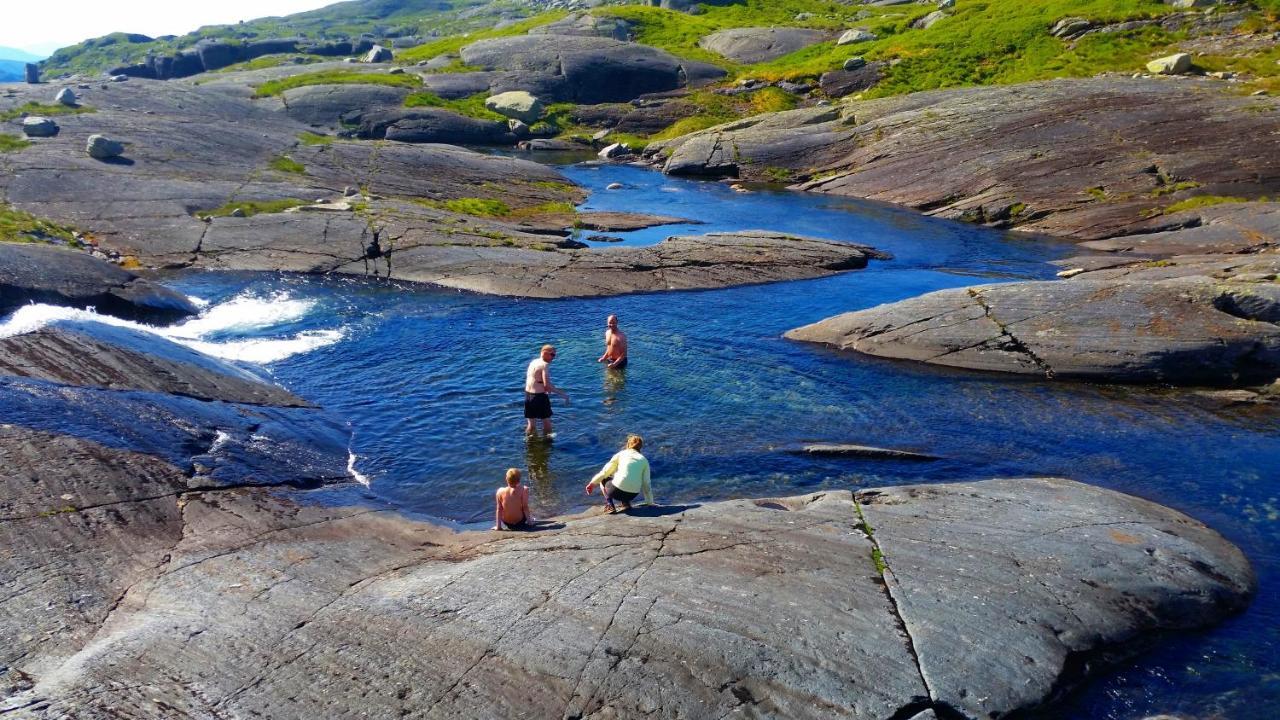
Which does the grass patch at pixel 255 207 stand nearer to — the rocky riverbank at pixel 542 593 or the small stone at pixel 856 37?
the rocky riverbank at pixel 542 593

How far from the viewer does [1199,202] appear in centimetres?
4141

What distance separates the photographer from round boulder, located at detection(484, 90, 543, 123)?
259 feet

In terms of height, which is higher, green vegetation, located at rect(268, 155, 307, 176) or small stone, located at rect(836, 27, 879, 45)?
small stone, located at rect(836, 27, 879, 45)

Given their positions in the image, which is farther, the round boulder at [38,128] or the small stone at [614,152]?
the small stone at [614,152]

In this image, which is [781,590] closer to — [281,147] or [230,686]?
[230,686]

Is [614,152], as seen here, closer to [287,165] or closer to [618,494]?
[287,165]

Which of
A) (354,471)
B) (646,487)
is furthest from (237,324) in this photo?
(646,487)

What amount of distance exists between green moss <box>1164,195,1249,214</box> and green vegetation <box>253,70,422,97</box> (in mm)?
63489

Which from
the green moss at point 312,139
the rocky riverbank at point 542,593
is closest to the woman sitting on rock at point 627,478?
the rocky riverbank at point 542,593

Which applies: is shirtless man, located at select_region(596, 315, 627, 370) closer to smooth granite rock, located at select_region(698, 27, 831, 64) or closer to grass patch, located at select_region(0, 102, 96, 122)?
grass patch, located at select_region(0, 102, 96, 122)

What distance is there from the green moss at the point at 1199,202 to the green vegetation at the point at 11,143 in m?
59.1

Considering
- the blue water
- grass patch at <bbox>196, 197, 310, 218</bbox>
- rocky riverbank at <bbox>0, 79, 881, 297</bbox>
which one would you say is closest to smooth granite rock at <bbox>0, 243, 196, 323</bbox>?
the blue water

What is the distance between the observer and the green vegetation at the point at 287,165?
47688 millimetres

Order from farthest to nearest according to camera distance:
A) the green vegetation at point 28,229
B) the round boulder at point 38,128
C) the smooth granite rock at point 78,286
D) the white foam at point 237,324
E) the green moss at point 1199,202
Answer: the round boulder at point 38,128, the green moss at point 1199,202, the green vegetation at point 28,229, the smooth granite rock at point 78,286, the white foam at point 237,324
